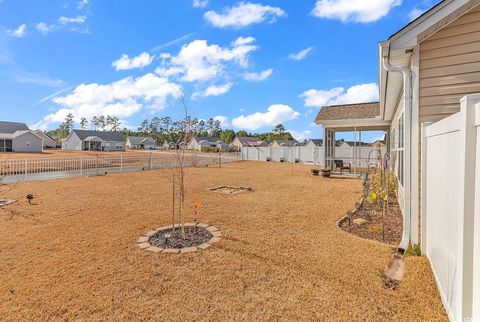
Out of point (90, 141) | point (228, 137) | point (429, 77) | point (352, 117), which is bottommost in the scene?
point (429, 77)

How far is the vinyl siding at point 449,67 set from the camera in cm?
330

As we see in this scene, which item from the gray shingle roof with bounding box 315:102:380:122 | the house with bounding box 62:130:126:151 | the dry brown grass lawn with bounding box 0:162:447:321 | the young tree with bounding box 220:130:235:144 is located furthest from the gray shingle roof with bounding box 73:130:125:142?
the dry brown grass lawn with bounding box 0:162:447:321

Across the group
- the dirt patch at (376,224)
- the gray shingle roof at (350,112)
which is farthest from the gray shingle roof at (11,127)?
the dirt patch at (376,224)

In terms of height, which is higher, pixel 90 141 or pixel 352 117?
pixel 90 141

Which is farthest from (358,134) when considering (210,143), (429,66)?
(210,143)

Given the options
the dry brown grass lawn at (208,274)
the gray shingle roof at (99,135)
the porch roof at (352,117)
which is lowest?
the dry brown grass lawn at (208,274)

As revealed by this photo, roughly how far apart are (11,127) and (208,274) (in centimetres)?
5052

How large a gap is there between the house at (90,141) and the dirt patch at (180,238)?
52.3 metres

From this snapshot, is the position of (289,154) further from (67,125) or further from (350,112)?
(67,125)

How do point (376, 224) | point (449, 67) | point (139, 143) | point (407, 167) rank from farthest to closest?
point (139, 143), point (376, 224), point (407, 167), point (449, 67)

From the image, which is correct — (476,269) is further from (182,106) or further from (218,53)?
(218,53)

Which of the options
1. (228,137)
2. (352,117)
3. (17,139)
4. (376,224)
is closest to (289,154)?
(352,117)

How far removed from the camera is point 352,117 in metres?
13.5

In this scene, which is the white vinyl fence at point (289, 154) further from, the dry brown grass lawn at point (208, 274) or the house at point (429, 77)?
the house at point (429, 77)
